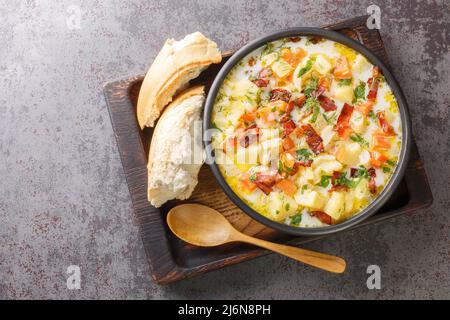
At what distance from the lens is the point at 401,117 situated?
121 inches

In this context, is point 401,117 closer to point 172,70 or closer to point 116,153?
point 172,70

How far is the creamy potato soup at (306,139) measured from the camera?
3006 mm

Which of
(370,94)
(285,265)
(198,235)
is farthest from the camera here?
(285,265)

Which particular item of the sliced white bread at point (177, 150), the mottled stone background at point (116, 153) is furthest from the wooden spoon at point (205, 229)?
the mottled stone background at point (116, 153)

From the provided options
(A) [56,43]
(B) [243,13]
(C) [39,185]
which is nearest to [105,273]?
(C) [39,185]

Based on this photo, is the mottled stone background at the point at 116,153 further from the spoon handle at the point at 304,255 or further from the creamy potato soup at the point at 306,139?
the creamy potato soup at the point at 306,139

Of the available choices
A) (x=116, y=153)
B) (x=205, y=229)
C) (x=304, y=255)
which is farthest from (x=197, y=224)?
(x=116, y=153)

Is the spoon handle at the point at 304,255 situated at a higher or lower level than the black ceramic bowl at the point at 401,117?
lower

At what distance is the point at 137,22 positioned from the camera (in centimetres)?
374

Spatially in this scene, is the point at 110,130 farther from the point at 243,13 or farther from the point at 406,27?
the point at 406,27

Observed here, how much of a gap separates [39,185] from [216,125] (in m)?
1.44

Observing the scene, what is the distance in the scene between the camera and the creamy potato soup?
301 cm

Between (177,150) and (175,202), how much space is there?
42 centimetres

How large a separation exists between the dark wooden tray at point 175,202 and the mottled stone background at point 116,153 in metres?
0.31
